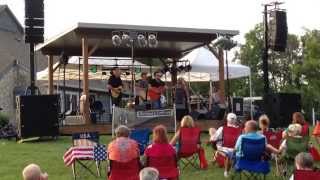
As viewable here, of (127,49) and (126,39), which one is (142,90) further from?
(127,49)

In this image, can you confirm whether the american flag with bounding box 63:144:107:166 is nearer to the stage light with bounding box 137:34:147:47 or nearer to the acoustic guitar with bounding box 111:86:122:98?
the acoustic guitar with bounding box 111:86:122:98

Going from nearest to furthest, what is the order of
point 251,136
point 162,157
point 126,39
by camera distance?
→ point 162,157 → point 251,136 → point 126,39

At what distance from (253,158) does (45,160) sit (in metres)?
4.44

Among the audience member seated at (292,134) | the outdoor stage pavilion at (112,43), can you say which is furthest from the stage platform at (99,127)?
the audience member seated at (292,134)

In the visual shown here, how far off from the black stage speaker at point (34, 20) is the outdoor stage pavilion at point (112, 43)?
1483mm

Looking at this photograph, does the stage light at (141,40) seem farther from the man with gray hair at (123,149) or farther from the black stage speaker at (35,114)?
the man with gray hair at (123,149)

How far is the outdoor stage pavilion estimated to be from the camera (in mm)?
18016

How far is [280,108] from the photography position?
55.1 feet

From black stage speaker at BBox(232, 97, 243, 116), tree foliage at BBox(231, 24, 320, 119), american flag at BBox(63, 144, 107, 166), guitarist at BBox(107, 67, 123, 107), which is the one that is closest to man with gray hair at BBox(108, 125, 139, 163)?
american flag at BBox(63, 144, 107, 166)

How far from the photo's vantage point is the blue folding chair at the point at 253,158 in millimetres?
9680

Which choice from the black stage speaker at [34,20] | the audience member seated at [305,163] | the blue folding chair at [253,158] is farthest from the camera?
the black stage speaker at [34,20]

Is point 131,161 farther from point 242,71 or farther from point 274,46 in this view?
point 242,71

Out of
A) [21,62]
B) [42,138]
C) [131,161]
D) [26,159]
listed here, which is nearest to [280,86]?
[21,62]

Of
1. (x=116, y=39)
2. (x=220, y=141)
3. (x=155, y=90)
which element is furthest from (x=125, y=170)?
(x=155, y=90)
